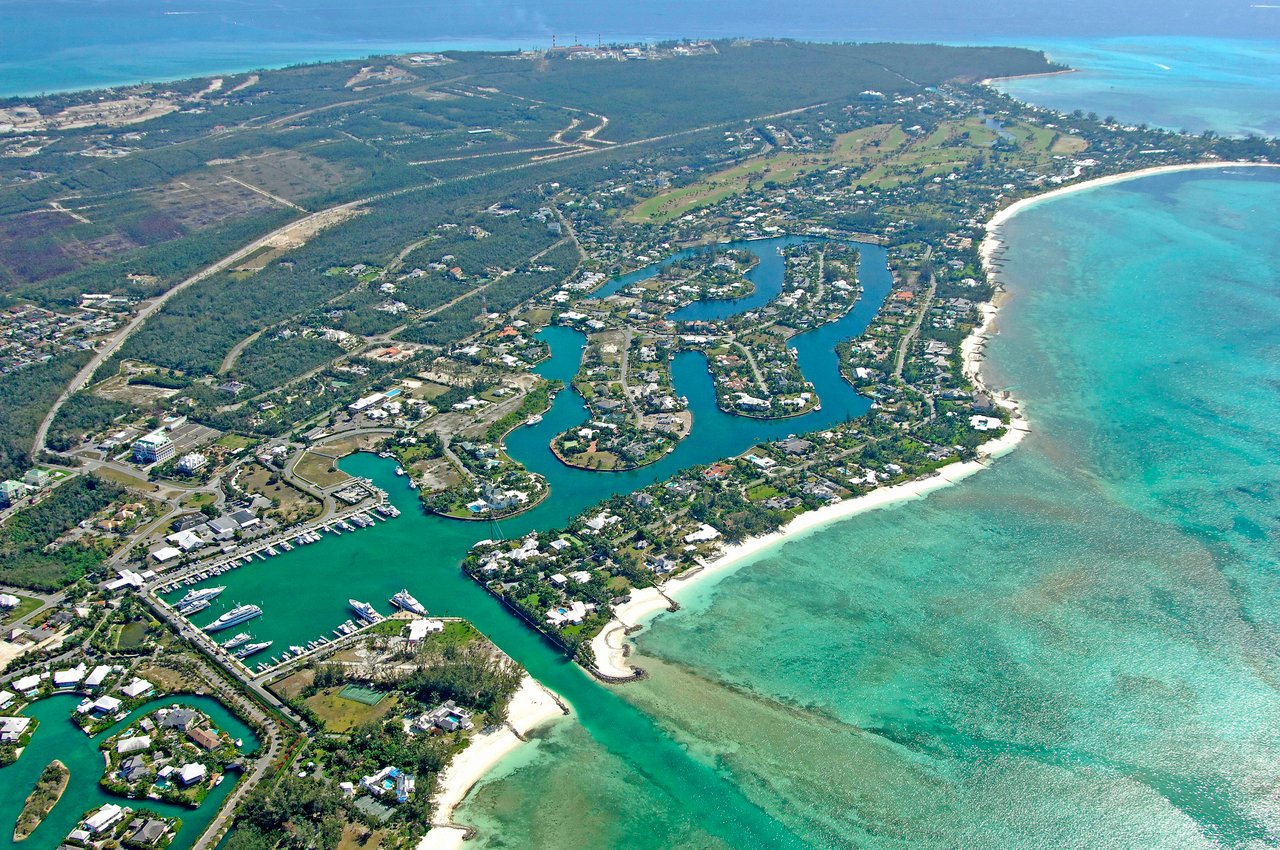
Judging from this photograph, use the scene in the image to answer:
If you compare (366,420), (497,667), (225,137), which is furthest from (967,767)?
(225,137)

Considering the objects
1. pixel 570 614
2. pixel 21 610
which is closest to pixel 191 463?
Result: pixel 21 610

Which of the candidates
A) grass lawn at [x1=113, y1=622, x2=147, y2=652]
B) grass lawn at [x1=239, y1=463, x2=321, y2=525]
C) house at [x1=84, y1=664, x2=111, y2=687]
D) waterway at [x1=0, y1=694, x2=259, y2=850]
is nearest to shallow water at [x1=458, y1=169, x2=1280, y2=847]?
waterway at [x1=0, y1=694, x2=259, y2=850]

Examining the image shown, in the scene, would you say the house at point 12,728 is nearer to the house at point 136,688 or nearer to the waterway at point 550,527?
the house at point 136,688

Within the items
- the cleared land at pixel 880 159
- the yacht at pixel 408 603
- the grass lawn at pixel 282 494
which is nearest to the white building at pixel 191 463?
the grass lawn at pixel 282 494

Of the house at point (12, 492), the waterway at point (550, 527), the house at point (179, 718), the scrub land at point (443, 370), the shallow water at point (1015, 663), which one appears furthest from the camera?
the house at point (12, 492)

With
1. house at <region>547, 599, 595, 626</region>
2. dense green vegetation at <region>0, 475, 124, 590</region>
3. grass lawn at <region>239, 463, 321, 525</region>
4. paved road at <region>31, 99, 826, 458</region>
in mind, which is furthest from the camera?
paved road at <region>31, 99, 826, 458</region>

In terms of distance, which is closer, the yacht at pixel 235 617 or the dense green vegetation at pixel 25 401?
the yacht at pixel 235 617

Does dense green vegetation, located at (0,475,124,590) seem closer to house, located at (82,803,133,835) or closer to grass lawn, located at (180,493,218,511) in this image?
grass lawn, located at (180,493,218,511)
